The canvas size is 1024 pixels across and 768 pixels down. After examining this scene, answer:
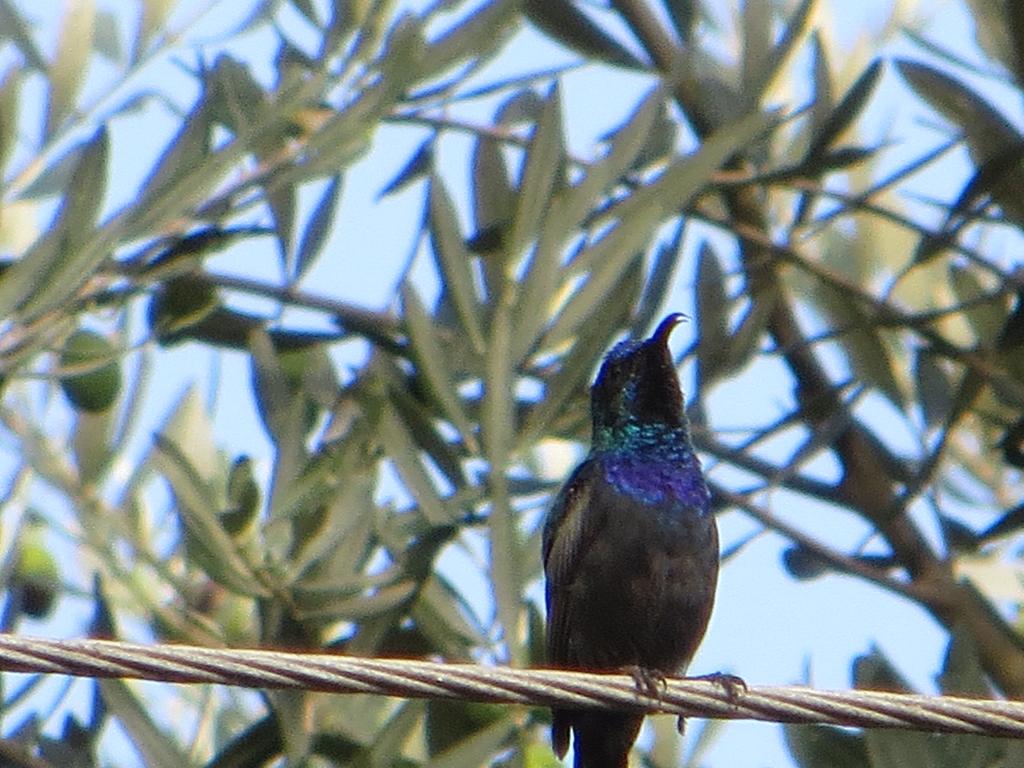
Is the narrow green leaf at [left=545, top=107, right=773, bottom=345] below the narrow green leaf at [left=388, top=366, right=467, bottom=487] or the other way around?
the other way around

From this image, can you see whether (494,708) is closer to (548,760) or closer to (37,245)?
Result: (548,760)

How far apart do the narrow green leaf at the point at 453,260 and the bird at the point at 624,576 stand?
47 cm

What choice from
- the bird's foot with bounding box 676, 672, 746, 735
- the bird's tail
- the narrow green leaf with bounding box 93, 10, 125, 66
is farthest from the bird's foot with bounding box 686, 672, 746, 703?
the narrow green leaf with bounding box 93, 10, 125, 66

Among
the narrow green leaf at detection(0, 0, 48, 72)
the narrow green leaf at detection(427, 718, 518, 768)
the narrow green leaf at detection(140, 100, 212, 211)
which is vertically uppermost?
the narrow green leaf at detection(0, 0, 48, 72)

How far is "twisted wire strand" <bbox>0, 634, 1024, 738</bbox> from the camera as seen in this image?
10.1 ft

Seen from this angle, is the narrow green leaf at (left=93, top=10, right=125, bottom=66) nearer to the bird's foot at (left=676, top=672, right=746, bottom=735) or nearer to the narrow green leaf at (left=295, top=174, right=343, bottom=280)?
the narrow green leaf at (left=295, top=174, right=343, bottom=280)

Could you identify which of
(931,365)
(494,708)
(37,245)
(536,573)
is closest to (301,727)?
(494,708)

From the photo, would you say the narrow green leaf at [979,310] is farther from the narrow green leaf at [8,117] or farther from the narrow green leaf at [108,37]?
the narrow green leaf at [8,117]

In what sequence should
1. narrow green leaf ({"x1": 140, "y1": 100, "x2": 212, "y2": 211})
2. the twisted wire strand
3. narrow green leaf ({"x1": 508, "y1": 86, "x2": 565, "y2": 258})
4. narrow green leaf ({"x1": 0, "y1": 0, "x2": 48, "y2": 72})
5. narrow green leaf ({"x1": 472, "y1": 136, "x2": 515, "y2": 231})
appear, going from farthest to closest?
narrow green leaf ({"x1": 472, "y1": 136, "x2": 515, "y2": 231}) < narrow green leaf ({"x1": 0, "y1": 0, "x2": 48, "y2": 72}) < narrow green leaf ({"x1": 508, "y1": 86, "x2": 565, "y2": 258}) < narrow green leaf ({"x1": 140, "y1": 100, "x2": 212, "y2": 211}) < the twisted wire strand

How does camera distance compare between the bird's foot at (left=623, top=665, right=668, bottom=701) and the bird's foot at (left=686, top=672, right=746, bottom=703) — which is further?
the bird's foot at (left=623, top=665, right=668, bottom=701)

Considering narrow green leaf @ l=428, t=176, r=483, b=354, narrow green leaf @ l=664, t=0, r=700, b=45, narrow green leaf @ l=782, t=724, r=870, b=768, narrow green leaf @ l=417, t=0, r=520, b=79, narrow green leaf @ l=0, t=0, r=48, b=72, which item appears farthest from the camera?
narrow green leaf @ l=664, t=0, r=700, b=45

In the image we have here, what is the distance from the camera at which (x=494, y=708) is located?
4941 millimetres

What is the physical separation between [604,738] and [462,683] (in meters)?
1.93

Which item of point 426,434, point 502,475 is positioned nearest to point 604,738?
point 502,475
